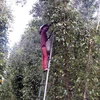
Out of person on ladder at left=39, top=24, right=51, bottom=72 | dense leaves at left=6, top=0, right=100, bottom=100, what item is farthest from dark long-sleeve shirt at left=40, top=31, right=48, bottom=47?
dense leaves at left=6, top=0, right=100, bottom=100

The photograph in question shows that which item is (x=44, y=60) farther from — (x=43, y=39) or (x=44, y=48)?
(x=43, y=39)

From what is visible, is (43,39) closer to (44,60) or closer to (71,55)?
(44,60)

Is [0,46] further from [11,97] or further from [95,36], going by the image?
[95,36]

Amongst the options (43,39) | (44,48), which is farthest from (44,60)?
(43,39)

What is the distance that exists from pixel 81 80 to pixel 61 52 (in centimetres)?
45

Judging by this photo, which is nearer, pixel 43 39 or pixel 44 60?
pixel 44 60

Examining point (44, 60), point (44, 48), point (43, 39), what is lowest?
point (44, 60)

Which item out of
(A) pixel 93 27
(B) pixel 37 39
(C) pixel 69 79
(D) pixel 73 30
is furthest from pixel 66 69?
(B) pixel 37 39

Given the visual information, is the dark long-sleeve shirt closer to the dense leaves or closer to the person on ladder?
the person on ladder

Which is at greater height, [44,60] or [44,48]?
[44,48]

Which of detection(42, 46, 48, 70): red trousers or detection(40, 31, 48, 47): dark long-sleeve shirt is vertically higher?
detection(40, 31, 48, 47): dark long-sleeve shirt

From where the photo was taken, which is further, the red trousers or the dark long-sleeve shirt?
the dark long-sleeve shirt

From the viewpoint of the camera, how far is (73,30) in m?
2.86

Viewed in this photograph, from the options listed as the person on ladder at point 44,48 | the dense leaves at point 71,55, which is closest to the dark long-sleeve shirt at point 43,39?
the person on ladder at point 44,48
